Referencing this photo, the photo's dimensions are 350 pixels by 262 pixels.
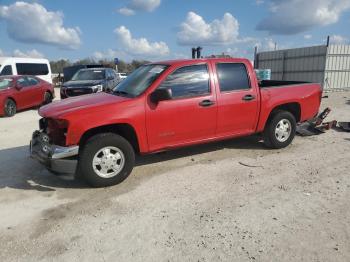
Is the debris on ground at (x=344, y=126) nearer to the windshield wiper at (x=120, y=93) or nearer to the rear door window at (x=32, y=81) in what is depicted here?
the windshield wiper at (x=120, y=93)

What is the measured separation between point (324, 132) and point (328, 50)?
45.2ft

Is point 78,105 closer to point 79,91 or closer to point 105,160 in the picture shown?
point 105,160

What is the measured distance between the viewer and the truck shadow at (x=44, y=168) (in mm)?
5215

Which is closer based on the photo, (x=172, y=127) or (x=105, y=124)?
(x=105, y=124)

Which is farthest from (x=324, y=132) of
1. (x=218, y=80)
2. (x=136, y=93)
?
(x=136, y=93)

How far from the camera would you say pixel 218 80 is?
19.2 ft

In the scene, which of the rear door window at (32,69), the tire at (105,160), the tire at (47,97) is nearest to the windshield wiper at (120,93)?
the tire at (105,160)

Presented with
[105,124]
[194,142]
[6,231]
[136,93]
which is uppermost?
[136,93]

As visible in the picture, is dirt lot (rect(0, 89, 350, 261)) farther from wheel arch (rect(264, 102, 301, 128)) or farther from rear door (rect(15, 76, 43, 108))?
rear door (rect(15, 76, 43, 108))

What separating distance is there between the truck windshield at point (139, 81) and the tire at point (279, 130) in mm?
2380

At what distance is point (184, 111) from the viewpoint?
548 centimetres

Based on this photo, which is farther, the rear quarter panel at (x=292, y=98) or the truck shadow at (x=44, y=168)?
the rear quarter panel at (x=292, y=98)

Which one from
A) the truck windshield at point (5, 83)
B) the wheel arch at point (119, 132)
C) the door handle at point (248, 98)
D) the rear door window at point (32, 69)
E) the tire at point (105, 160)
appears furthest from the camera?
the rear door window at point (32, 69)

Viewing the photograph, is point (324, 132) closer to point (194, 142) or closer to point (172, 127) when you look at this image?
point (194, 142)
